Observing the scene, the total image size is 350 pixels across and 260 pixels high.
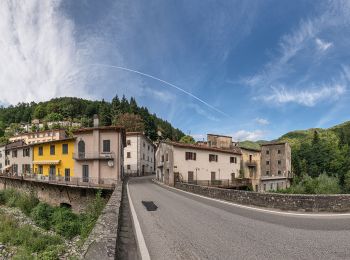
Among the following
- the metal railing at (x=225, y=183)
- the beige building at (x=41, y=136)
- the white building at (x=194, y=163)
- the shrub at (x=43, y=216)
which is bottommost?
the shrub at (x=43, y=216)

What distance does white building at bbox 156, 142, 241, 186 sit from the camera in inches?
1325

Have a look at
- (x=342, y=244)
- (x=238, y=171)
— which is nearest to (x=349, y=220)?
(x=342, y=244)

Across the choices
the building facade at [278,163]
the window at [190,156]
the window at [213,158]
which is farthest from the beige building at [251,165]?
the window at [190,156]

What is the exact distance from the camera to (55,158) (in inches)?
1430

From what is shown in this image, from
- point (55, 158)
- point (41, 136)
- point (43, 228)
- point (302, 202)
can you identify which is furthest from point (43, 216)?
point (41, 136)

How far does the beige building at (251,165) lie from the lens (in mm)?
49678

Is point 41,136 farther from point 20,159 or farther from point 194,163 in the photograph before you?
point 194,163

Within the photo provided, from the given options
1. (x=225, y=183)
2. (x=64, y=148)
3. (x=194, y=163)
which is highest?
(x=64, y=148)

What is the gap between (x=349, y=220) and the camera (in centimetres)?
943

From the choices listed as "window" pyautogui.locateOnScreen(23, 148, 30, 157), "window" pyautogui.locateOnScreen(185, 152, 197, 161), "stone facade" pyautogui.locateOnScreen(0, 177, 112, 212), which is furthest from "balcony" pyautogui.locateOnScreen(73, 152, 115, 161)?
"window" pyautogui.locateOnScreen(23, 148, 30, 157)

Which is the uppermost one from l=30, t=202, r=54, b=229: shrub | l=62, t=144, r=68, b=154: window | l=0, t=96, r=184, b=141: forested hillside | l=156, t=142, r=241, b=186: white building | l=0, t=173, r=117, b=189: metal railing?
l=0, t=96, r=184, b=141: forested hillside

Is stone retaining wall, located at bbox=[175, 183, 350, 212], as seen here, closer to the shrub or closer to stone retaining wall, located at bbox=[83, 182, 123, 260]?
stone retaining wall, located at bbox=[83, 182, 123, 260]

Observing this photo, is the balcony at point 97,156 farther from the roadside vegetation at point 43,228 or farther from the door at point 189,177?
the door at point 189,177

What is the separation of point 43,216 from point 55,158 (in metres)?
12.2
